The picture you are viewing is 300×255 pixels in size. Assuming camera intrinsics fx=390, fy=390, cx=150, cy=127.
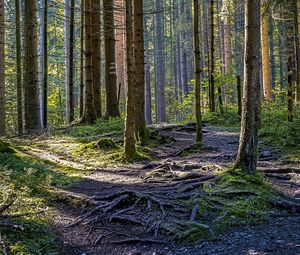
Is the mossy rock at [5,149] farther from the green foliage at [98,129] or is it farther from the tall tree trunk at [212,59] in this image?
the tall tree trunk at [212,59]

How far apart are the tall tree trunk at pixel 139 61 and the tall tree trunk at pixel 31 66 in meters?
5.35

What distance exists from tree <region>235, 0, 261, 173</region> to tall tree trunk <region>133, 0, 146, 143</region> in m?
4.34

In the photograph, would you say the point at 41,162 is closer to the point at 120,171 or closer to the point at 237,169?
the point at 120,171

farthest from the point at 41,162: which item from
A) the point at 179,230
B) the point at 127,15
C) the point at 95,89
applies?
the point at 95,89

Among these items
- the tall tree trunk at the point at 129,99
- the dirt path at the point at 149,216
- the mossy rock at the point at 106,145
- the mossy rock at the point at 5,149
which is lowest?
the dirt path at the point at 149,216

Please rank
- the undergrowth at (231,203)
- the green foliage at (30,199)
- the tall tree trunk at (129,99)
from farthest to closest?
the tall tree trunk at (129,99) → the undergrowth at (231,203) → the green foliage at (30,199)

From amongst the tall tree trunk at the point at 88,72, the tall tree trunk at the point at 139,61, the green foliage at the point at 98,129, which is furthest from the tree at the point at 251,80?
the tall tree trunk at the point at 88,72

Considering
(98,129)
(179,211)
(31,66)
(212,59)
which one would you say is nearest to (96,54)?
(31,66)

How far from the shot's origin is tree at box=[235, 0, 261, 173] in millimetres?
5871

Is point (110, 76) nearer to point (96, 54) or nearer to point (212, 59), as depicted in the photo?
point (96, 54)

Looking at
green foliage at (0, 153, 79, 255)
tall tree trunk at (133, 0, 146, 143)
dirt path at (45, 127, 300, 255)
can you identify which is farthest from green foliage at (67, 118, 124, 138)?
dirt path at (45, 127, 300, 255)

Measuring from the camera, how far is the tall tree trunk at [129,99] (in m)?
8.39

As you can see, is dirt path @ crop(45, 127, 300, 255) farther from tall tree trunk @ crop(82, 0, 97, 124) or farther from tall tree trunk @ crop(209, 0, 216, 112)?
tall tree trunk @ crop(209, 0, 216, 112)

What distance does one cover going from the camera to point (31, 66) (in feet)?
46.5
